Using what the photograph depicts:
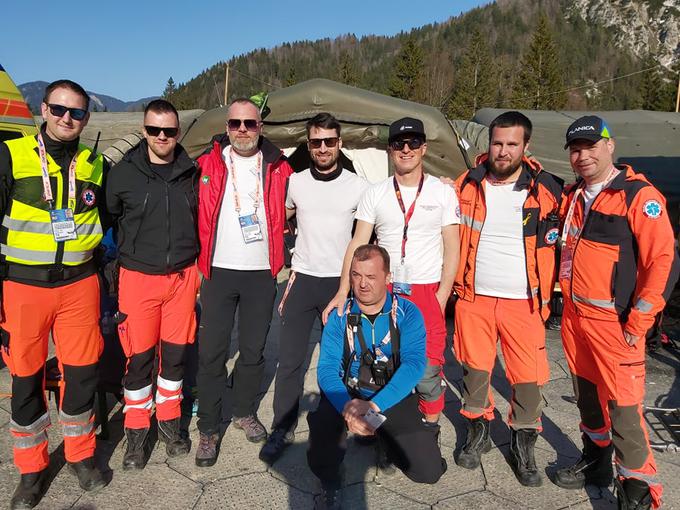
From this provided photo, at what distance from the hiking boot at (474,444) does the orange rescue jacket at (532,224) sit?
777 millimetres

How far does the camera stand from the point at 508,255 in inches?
111

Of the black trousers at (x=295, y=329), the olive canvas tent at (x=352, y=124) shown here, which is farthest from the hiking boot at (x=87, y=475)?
the olive canvas tent at (x=352, y=124)

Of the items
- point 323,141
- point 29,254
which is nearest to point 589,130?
point 323,141

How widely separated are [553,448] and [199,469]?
2279mm

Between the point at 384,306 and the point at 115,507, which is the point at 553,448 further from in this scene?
the point at 115,507

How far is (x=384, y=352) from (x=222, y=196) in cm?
134

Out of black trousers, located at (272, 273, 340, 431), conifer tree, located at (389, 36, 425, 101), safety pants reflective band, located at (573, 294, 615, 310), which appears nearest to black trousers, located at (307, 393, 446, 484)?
black trousers, located at (272, 273, 340, 431)

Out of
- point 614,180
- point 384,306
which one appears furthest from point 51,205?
point 614,180

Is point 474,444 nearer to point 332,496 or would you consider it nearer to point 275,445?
point 332,496

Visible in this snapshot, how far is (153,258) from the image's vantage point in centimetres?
284

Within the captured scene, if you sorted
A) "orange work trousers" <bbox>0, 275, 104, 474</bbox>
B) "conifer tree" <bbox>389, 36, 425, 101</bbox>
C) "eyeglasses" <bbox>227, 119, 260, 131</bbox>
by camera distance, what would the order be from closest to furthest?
"orange work trousers" <bbox>0, 275, 104, 474</bbox> → "eyeglasses" <bbox>227, 119, 260, 131</bbox> → "conifer tree" <bbox>389, 36, 425, 101</bbox>

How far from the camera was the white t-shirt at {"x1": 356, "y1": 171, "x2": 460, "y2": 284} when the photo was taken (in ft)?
9.25

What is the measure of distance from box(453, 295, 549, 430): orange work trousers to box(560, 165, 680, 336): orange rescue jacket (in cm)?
31

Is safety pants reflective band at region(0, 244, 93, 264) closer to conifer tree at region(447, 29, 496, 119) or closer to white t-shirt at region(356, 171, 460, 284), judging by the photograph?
white t-shirt at region(356, 171, 460, 284)
